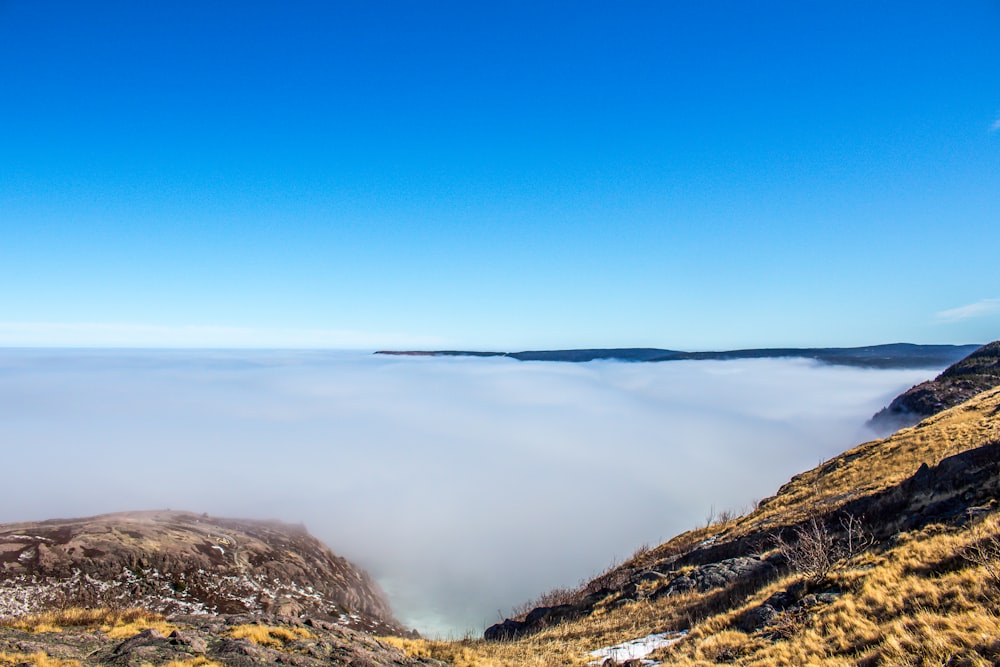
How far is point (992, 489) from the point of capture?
18000 mm

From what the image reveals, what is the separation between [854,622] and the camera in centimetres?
1256

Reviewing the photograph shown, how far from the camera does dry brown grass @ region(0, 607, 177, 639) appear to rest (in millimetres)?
17156

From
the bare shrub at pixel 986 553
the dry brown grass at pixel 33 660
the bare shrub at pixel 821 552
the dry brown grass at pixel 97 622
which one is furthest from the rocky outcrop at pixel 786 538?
the dry brown grass at pixel 33 660

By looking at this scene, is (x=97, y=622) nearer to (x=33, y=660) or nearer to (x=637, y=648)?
(x=33, y=660)

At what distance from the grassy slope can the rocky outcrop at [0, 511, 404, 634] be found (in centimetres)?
4162

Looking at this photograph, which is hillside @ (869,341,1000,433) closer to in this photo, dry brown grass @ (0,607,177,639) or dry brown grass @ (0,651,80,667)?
dry brown grass @ (0,607,177,639)

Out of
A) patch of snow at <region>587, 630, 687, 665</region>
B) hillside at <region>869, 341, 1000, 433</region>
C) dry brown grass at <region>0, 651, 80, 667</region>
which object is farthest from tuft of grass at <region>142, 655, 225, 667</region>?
hillside at <region>869, 341, 1000, 433</region>

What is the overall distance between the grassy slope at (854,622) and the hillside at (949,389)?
123206 millimetres

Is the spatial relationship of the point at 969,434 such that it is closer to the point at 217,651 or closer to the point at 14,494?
the point at 217,651

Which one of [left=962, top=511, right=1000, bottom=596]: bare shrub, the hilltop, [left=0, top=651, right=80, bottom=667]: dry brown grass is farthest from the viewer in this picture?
[left=0, top=651, right=80, bottom=667]: dry brown grass

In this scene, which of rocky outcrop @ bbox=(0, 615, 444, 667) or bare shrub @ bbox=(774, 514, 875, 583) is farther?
bare shrub @ bbox=(774, 514, 875, 583)

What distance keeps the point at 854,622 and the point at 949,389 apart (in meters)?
153

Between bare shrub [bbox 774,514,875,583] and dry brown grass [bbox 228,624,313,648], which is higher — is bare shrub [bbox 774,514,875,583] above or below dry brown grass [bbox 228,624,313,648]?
above

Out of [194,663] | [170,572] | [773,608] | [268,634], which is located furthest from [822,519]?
[170,572]
